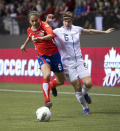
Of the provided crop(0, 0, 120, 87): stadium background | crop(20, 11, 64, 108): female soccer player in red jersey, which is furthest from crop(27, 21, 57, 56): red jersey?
crop(0, 0, 120, 87): stadium background

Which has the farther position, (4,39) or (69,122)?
(4,39)

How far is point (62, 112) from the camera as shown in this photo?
11531mm

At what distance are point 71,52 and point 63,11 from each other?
1123cm

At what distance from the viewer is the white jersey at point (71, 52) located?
1106cm

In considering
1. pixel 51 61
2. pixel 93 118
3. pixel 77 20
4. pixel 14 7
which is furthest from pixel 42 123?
pixel 14 7

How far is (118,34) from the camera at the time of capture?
60.6ft

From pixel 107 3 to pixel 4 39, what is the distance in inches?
235

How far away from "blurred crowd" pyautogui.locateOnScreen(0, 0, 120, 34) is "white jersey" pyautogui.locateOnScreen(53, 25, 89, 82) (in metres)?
7.70

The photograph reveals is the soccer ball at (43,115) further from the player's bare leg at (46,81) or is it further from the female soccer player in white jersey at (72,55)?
the female soccer player in white jersey at (72,55)

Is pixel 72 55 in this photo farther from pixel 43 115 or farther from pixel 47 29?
pixel 43 115

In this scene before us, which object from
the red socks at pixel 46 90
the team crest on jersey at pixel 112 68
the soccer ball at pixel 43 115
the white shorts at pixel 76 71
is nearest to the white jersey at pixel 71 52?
the white shorts at pixel 76 71

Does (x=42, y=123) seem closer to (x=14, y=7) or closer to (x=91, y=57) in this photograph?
(x=91, y=57)

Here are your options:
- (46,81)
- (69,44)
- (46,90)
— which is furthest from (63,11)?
(46,90)

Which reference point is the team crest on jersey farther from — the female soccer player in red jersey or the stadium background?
the female soccer player in red jersey
